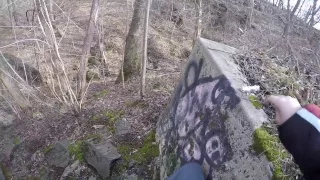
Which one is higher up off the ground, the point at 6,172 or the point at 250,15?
the point at 250,15

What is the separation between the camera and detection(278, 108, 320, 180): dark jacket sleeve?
1383 mm

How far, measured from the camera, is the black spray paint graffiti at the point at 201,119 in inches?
119

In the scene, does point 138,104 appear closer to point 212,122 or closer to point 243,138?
point 212,122

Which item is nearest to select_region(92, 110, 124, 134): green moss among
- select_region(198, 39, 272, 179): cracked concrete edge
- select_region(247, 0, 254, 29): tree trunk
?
select_region(198, 39, 272, 179): cracked concrete edge

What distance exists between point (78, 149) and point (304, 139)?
437 centimetres

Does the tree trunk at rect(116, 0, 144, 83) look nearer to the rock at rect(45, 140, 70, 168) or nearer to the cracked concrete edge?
the rock at rect(45, 140, 70, 168)

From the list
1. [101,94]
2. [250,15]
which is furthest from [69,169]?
[250,15]

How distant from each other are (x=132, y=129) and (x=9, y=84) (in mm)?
4309

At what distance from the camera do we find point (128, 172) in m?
4.52

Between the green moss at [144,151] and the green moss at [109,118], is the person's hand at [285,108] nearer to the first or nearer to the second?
the green moss at [144,151]

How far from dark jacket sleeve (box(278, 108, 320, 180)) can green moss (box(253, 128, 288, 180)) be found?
99 cm

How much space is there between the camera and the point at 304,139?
1439mm

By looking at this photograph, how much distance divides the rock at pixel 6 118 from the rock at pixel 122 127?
368 centimetres

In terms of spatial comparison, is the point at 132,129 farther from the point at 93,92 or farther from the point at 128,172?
the point at 93,92
